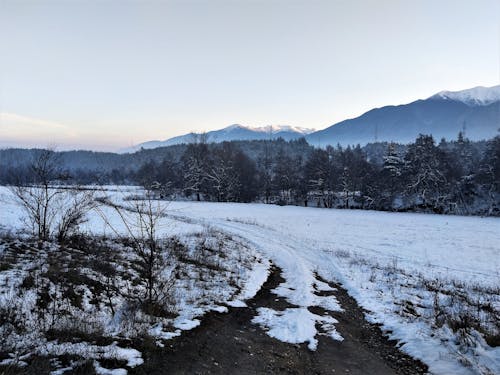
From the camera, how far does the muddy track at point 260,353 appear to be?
18.1 ft

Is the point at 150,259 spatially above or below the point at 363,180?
below

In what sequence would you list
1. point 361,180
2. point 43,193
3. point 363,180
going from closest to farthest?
1. point 43,193
2. point 363,180
3. point 361,180

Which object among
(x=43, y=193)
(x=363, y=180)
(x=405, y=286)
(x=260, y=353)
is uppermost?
(x=363, y=180)

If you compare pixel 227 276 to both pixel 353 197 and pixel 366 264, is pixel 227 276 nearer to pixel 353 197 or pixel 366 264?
pixel 366 264

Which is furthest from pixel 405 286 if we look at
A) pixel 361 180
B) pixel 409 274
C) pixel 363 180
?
pixel 361 180

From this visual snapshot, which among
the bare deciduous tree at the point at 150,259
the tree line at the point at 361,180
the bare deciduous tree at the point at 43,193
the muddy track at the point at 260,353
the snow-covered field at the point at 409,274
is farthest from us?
the tree line at the point at 361,180

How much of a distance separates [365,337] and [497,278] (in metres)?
13.5

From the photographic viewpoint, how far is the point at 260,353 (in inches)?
247

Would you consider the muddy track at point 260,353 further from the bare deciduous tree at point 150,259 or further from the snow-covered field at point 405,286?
the bare deciduous tree at point 150,259

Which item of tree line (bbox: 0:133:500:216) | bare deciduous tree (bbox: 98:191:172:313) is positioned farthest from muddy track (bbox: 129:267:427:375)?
tree line (bbox: 0:133:500:216)

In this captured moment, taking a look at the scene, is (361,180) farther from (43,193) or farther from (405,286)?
(43,193)

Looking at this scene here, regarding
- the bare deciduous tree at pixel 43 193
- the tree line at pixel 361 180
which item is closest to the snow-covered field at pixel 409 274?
the bare deciduous tree at pixel 43 193

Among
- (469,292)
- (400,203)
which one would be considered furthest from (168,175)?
→ (469,292)

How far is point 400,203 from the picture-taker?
63.6 meters
